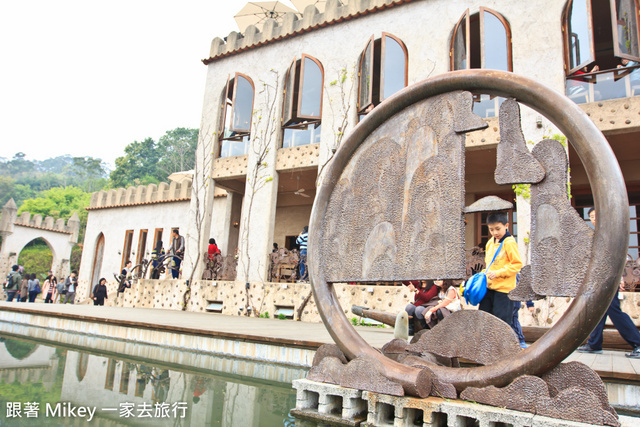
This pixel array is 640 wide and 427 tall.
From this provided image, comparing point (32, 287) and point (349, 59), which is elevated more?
point (349, 59)

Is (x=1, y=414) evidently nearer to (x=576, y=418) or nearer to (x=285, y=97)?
(x=576, y=418)

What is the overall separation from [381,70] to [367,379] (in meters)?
10.0

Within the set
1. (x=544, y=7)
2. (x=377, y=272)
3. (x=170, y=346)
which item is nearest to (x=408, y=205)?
(x=377, y=272)

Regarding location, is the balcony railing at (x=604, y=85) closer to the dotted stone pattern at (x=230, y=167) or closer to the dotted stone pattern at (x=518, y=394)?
the dotted stone pattern at (x=518, y=394)

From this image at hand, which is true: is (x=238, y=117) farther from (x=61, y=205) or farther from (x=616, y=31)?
(x=61, y=205)

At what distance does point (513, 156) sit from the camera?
10.3ft

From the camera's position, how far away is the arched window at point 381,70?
1173cm

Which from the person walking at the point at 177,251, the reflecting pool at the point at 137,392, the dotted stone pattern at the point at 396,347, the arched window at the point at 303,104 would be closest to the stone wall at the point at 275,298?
the person walking at the point at 177,251

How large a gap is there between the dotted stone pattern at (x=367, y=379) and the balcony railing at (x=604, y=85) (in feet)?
29.5

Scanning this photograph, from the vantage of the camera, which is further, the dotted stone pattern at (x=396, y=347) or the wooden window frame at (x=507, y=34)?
the wooden window frame at (x=507, y=34)

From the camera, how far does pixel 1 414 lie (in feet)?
11.2

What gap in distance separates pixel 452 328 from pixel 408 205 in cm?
99

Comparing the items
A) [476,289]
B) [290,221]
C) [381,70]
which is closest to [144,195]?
[290,221]

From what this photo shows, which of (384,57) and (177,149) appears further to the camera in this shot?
(177,149)
